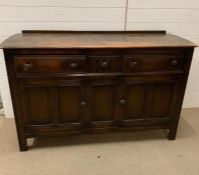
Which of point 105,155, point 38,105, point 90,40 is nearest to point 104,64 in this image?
point 90,40

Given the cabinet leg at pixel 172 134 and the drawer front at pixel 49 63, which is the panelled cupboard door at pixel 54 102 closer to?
the drawer front at pixel 49 63

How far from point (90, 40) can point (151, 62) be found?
50 cm

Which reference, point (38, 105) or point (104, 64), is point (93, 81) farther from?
point (38, 105)

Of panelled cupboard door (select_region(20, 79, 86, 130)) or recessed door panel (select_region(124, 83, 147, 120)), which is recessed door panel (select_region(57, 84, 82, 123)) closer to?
panelled cupboard door (select_region(20, 79, 86, 130))

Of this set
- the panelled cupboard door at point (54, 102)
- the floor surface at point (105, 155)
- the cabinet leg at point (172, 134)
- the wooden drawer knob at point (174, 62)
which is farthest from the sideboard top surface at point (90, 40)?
the floor surface at point (105, 155)

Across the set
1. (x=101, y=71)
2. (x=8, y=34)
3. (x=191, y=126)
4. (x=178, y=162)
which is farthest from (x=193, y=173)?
(x=8, y=34)

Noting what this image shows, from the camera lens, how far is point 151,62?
1.61 metres

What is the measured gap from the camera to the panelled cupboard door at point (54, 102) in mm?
1565

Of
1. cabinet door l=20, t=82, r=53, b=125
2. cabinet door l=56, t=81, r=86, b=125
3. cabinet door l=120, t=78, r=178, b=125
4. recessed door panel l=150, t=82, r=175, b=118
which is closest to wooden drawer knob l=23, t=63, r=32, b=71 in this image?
cabinet door l=20, t=82, r=53, b=125

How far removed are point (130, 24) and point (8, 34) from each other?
44.2 inches

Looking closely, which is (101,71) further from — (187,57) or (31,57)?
(187,57)

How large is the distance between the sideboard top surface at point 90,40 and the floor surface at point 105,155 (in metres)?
0.87

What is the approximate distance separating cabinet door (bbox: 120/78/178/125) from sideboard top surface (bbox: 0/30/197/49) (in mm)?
285

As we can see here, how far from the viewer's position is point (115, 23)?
1.99 m
